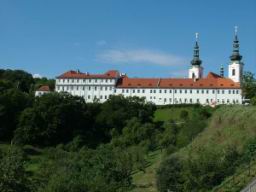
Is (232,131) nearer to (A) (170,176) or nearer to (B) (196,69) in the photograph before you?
(A) (170,176)

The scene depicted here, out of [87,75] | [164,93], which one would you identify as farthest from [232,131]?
[87,75]

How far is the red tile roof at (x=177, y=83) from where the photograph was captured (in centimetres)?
10650

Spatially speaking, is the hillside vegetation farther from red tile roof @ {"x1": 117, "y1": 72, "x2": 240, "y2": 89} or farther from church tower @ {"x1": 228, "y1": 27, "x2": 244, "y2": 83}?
church tower @ {"x1": 228, "y1": 27, "x2": 244, "y2": 83}

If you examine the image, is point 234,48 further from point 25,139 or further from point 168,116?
point 25,139

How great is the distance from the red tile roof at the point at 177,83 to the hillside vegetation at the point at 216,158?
62502 mm

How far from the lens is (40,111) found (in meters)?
69.4

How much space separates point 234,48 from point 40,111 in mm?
57917

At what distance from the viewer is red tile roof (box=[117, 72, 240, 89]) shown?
10650 cm

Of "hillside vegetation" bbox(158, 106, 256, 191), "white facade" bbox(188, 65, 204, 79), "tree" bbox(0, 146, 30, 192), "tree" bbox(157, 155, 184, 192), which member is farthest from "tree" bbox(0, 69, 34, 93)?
"tree" bbox(0, 146, 30, 192)

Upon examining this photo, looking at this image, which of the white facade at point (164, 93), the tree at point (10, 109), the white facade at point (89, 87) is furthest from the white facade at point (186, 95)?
the tree at point (10, 109)

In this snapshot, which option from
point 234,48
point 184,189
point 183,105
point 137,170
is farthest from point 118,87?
point 184,189

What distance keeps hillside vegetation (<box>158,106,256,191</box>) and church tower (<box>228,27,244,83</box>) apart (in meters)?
67.3

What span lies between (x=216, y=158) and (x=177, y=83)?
79603 mm

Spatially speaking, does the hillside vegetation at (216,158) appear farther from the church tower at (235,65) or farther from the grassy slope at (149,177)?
the church tower at (235,65)
